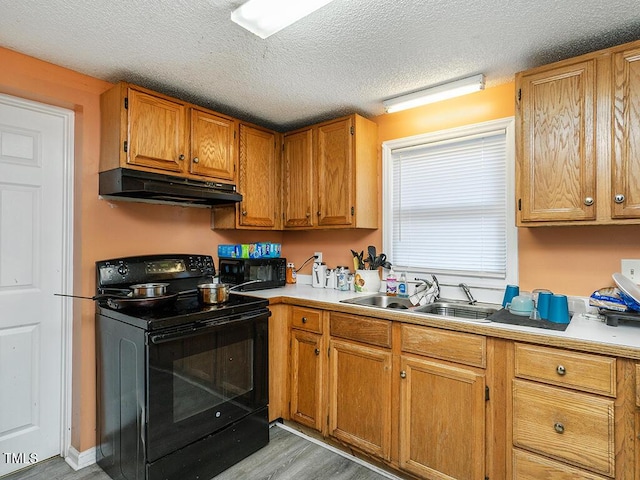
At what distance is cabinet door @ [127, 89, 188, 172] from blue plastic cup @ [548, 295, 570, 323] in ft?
7.43

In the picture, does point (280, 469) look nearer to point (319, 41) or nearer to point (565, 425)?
point (565, 425)

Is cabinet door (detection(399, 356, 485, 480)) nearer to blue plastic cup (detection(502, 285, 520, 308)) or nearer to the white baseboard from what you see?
blue plastic cup (detection(502, 285, 520, 308))

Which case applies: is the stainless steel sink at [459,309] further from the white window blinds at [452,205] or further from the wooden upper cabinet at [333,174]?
the wooden upper cabinet at [333,174]

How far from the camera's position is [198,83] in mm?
2275

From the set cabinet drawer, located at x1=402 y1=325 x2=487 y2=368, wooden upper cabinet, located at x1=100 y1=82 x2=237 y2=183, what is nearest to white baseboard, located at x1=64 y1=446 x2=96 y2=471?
wooden upper cabinet, located at x1=100 y1=82 x2=237 y2=183

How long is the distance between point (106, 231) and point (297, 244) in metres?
1.60

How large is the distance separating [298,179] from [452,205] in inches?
48.0

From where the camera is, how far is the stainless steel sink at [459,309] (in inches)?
85.1

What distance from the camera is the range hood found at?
2.04 m

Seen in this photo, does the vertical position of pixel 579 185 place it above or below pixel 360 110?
below

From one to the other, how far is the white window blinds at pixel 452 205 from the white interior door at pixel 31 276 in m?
2.24

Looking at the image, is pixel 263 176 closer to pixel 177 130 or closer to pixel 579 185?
pixel 177 130

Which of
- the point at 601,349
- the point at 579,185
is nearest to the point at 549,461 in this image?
the point at 601,349

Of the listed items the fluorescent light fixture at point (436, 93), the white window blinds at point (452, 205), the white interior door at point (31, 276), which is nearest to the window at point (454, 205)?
the white window blinds at point (452, 205)
